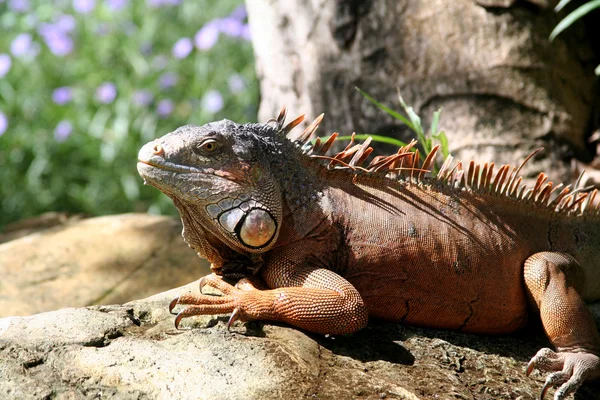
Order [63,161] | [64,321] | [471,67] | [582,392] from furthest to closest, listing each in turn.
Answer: [63,161] < [471,67] < [582,392] < [64,321]

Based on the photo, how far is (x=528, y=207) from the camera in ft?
15.5

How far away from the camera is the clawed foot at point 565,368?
3.85 meters

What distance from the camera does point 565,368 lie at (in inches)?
155

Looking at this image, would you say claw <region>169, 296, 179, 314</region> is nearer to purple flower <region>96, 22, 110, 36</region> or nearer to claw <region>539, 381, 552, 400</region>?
claw <region>539, 381, 552, 400</region>

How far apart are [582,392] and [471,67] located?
350 cm

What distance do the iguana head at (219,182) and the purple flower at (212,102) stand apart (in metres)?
6.33

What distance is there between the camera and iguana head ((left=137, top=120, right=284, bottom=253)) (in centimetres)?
383

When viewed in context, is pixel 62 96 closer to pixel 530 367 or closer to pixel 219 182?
pixel 219 182

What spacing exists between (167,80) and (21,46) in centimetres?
240

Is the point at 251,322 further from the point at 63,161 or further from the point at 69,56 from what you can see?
the point at 69,56

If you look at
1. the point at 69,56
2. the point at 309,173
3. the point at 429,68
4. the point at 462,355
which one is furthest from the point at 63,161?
the point at 462,355

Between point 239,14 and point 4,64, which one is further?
point 239,14

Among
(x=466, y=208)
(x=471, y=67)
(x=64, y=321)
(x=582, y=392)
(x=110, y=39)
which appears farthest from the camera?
(x=110, y=39)

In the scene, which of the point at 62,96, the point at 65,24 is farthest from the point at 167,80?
the point at 65,24
